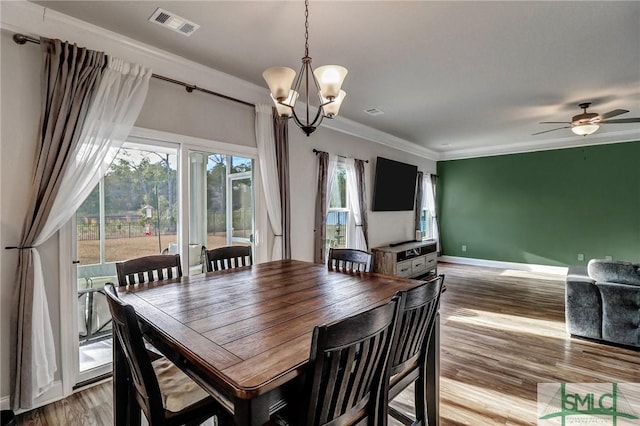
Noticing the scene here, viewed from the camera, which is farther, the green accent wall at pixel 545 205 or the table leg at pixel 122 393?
the green accent wall at pixel 545 205

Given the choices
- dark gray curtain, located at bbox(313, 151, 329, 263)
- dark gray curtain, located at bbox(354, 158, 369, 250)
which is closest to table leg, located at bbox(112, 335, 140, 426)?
dark gray curtain, located at bbox(313, 151, 329, 263)

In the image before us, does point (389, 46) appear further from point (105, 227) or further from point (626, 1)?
point (105, 227)

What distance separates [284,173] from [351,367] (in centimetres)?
282

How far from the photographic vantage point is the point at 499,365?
8.69 ft

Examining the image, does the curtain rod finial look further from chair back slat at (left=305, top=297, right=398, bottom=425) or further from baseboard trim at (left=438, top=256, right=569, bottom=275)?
baseboard trim at (left=438, top=256, right=569, bottom=275)

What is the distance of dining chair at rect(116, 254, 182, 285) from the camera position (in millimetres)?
1950

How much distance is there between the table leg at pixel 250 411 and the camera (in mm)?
896

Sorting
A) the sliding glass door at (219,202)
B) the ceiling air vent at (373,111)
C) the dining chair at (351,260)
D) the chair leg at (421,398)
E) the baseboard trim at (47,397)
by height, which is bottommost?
the baseboard trim at (47,397)

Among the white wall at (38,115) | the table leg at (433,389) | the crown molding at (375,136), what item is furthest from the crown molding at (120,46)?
the table leg at (433,389)

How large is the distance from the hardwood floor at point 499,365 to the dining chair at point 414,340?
1.71 feet

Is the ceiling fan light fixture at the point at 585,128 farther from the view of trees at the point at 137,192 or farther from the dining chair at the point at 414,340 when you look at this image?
the view of trees at the point at 137,192

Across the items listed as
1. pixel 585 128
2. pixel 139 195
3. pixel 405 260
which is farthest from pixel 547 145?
pixel 139 195

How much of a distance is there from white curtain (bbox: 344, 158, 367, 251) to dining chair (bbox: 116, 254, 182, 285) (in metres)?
3.31

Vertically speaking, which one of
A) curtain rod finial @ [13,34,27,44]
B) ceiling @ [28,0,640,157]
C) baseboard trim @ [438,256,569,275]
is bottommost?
baseboard trim @ [438,256,569,275]
